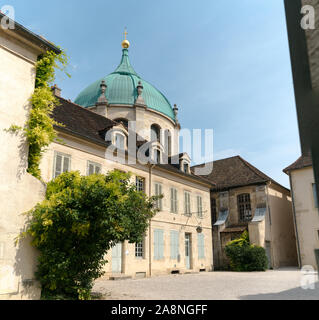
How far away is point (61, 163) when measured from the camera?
543 inches

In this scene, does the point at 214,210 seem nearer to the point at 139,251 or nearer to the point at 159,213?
the point at 159,213

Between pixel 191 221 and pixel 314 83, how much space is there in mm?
17590

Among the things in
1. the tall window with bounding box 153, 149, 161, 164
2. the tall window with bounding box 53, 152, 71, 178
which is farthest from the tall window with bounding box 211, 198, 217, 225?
the tall window with bounding box 53, 152, 71, 178

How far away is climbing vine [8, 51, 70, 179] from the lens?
7.81 metres

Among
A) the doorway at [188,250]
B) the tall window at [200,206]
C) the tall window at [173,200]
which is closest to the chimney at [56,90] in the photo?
the tall window at [173,200]


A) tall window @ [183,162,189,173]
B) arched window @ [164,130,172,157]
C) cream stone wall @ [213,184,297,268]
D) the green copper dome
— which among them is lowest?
cream stone wall @ [213,184,297,268]

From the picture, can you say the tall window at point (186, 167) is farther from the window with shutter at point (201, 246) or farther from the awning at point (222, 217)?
the awning at point (222, 217)

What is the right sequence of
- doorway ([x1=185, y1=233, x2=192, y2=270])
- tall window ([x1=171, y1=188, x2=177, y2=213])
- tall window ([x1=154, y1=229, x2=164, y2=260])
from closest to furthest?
tall window ([x1=154, y1=229, x2=164, y2=260]) → tall window ([x1=171, y1=188, x2=177, y2=213]) → doorway ([x1=185, y1=233, x2=192, y2=270])

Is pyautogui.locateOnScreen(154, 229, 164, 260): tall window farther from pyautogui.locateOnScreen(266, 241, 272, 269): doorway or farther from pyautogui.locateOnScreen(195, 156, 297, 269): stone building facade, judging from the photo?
pyautogui.locateOnScreen(266, 241, 272, 269): doorway

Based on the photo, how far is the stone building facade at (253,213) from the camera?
77.4 ft

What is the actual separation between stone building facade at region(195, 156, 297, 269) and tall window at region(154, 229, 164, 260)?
7.48 m

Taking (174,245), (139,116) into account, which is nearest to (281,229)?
(174,245)

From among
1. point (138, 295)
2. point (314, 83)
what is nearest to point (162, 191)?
point (138, 295)

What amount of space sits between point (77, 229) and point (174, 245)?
1250 cm
